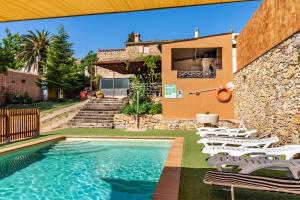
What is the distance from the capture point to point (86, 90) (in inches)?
1299

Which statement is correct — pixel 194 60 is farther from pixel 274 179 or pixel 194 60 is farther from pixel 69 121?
pixel 274 179

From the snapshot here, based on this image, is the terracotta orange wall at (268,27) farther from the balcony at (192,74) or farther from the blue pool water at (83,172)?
the blue pool water at (83,172)

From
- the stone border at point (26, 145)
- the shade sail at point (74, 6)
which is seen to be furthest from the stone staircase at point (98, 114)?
the shade sail at point (74, 6)

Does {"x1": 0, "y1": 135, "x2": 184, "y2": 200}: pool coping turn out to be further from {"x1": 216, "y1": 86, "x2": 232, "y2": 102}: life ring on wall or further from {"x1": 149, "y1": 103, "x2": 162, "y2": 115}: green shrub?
{"x1": 216, "y1": 86, "x2": 232, "y2": 102}: life ring on wall

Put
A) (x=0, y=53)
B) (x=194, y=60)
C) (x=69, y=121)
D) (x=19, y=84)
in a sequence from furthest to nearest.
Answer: (x=19, y=84) < (x=0, y=53) < (x=194, y=60) < (x=69, y=121)

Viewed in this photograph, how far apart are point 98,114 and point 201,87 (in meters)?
7.17

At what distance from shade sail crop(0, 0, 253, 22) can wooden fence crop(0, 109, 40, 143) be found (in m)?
8.20

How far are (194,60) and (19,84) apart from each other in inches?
776

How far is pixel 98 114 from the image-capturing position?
723 inches

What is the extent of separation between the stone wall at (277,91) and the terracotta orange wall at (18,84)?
73.5 ft

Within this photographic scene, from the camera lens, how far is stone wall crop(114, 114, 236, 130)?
1582 cm

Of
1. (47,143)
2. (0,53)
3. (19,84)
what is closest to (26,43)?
(19,84)

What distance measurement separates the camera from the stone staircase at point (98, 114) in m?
17.2

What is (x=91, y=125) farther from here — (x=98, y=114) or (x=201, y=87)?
(x=201, y=87)
